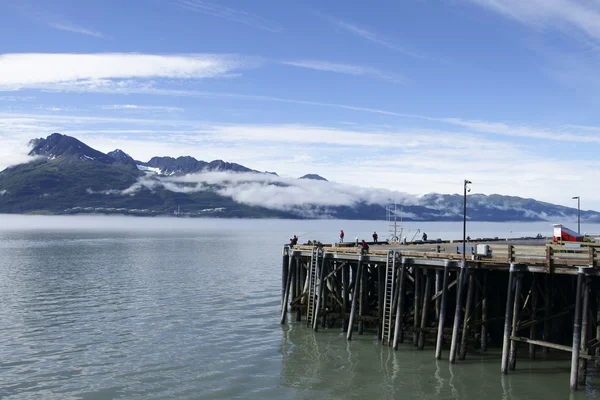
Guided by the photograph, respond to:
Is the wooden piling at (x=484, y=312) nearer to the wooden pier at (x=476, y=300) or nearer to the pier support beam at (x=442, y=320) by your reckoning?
the wooden pier at (x=476, y=300)

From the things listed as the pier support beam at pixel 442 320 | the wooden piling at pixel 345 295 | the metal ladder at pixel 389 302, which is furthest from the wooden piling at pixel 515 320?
the wooden piling at pixel 345 295

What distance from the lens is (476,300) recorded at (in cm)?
3116

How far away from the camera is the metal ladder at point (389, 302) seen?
105 ft

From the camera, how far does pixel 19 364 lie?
92.5 ft

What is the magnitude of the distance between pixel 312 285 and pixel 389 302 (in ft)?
23.7

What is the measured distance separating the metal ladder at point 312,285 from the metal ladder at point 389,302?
5824 mm

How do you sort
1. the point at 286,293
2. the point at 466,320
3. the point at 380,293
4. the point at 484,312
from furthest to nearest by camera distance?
1. the point at 286,293
2. the point at 380,293
3. the point at 484,312
4. the point at 466,320

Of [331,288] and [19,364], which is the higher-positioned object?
[331,288]

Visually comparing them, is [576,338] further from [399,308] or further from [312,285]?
[312,285]

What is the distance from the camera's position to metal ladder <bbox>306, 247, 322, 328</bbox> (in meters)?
37.4

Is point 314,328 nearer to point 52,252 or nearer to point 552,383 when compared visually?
point 552,383

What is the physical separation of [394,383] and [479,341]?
24.8ft

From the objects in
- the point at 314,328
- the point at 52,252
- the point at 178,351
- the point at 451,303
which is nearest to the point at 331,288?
the point at 314,328

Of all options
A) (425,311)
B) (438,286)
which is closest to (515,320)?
→ (438,286)
